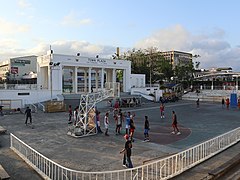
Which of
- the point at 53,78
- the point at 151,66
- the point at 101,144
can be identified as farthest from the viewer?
the point at 151,66

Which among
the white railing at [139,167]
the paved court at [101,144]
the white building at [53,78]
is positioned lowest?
the paved court at [101,144]

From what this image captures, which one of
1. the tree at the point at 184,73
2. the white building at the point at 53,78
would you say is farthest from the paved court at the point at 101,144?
the tree at the point at 184,73

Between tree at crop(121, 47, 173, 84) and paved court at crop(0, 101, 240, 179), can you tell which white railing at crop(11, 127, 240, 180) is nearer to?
paved court at crop(0, 101, 240, 179)

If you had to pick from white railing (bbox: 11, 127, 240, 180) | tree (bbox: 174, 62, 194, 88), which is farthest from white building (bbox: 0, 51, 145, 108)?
tree (bbox: 174, 62, 194, 88)

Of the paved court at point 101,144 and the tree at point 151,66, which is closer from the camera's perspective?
the paved court at point 101,144

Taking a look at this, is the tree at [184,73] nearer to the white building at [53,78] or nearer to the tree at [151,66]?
the tree at [151,66]

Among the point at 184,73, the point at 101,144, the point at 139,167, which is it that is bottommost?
the point at 101,144

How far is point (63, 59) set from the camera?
37562 millimetres

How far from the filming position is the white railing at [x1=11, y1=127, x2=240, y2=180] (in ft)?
25.3

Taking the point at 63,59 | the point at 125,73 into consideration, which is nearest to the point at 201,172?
the point at 63,59

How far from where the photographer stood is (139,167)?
24.2 feet

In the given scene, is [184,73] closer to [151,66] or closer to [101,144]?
[151,66]

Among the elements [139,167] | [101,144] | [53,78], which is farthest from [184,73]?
[139,167]

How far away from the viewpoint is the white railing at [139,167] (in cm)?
770
